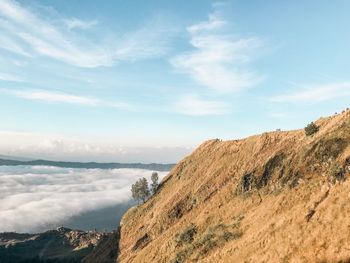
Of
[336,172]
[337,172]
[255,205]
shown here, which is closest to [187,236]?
[255,205]

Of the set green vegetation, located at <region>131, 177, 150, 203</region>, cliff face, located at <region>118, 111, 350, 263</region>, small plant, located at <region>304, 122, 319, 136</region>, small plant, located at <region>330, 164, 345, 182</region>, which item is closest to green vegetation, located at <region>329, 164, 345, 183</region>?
small plant, located at <region>330, 164, 345, 182</region>

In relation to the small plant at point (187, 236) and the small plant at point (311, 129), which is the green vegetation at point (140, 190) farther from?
the small plant at point (311, 129)

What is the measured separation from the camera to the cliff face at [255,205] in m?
34.8

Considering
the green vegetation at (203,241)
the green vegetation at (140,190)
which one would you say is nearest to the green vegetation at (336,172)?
the green vegetation at (203,241)

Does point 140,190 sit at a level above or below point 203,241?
above

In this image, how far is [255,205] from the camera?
2825 inches

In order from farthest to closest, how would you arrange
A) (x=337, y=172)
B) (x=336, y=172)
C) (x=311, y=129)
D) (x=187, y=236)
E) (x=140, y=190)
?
(x=140, y=190) < (x=311, y=129) < (x=187, y=236) < (x=336, y=172) < (x=337, y=172)

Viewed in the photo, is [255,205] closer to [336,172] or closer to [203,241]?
[203,241]

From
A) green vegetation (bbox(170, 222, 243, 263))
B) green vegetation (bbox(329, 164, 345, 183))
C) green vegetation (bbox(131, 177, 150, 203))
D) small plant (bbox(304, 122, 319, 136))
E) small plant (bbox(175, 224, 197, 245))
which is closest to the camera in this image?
green vegetation (bbox(329, 164, 345, 183))

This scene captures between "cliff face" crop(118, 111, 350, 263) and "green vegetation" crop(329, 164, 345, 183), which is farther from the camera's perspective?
"green vegetation" crop(329, 164, 345, 183)

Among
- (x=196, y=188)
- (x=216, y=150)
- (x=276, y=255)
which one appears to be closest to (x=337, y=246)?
(x=276, y=255)

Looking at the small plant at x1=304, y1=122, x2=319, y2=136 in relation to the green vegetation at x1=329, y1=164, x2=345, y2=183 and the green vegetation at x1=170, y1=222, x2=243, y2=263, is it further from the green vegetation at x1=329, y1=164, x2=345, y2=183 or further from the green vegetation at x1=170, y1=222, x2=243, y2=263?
the green vegetation at x1=170, y1=222, x2=243, y2=263

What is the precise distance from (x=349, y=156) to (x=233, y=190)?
105 feet

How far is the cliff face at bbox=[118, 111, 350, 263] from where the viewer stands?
114 feet
